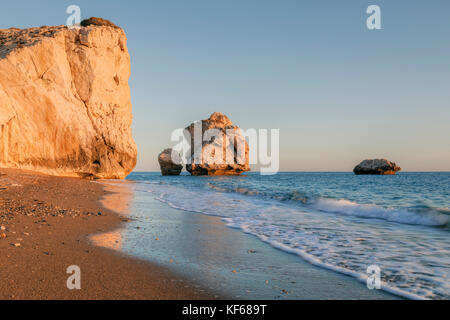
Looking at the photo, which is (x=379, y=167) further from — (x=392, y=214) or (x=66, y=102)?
(x=66, y=102)

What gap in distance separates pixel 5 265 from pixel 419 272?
210 inches

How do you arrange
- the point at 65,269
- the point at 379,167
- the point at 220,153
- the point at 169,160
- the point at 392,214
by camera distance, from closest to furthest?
the point at 65,269 < the point at 392,214 < the point at 220,153 < the point at 169,160 < the point at 379,167

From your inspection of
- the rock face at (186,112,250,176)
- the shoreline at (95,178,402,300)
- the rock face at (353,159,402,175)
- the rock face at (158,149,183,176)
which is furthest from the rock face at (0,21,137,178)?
the rock face at (353,159,402,175)

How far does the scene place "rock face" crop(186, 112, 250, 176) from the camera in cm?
7281

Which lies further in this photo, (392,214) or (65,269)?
(392,214)

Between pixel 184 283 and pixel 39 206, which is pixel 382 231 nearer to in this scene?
pixel 184 283

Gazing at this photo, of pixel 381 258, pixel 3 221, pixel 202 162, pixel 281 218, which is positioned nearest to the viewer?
pixel 381 258

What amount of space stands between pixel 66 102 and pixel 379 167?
8823cm

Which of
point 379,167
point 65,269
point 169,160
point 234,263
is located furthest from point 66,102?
point 379,167

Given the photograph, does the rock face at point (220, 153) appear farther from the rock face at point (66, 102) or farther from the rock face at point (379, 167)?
the rock face at point (379, 167)

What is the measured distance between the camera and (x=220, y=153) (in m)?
72.9

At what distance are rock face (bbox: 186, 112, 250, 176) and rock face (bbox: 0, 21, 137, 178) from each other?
40.3m

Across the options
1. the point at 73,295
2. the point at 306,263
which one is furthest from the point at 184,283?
the point at 306,263
